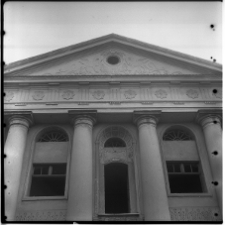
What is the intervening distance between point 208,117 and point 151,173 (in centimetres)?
434

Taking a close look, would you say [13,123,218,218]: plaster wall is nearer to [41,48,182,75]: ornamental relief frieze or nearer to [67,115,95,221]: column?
[67,115,95,221]: column

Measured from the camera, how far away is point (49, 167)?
44.4 feet

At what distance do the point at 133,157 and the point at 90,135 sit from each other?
2.25 metres

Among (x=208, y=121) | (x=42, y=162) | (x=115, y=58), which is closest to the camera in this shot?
(x=42, y=162)

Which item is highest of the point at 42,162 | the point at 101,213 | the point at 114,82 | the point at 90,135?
the point at 114,82

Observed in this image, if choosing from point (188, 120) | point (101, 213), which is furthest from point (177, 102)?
point (101, 213)

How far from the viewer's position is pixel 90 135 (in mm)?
13906

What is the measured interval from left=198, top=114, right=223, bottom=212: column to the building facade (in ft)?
0.16

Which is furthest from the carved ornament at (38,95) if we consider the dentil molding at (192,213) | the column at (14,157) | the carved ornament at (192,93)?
the dentil molding at (192,213)

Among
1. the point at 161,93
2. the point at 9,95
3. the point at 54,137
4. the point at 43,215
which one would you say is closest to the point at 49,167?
the point at 54,137

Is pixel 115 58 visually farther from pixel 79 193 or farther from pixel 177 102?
pixel 79 193

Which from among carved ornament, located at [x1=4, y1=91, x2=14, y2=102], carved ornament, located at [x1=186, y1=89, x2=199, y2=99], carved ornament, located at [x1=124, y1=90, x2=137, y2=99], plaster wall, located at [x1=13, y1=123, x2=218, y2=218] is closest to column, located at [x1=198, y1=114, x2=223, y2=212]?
plaster wall, located at [x1=13, y1=123, x2=218, y2=218]

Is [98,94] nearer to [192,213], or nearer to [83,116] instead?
[83,116]

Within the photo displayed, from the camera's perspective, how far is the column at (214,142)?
12.2m
